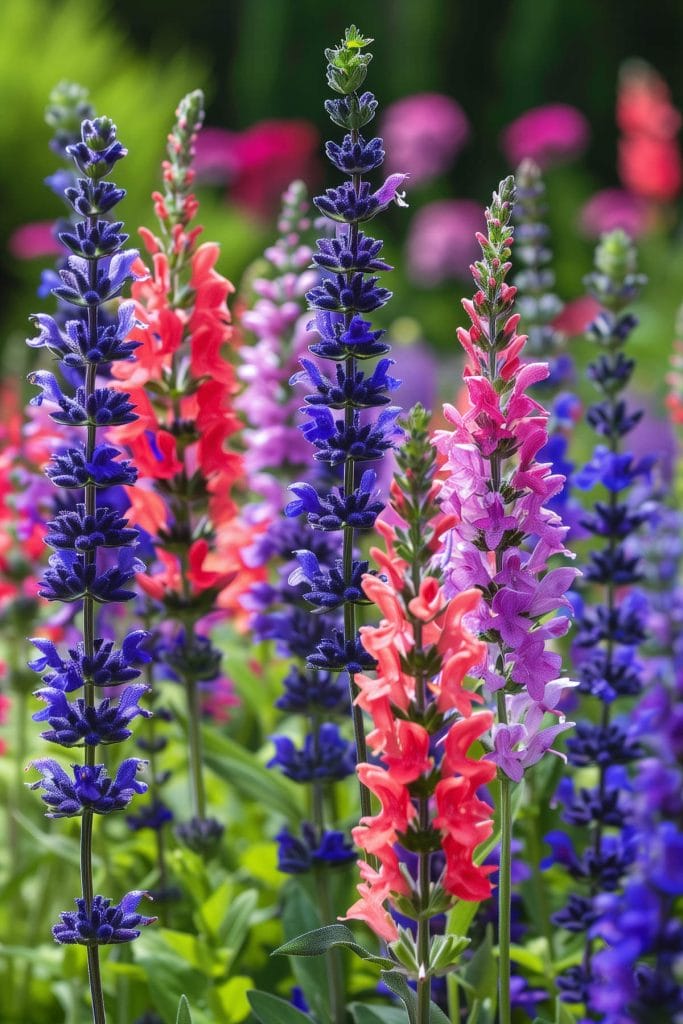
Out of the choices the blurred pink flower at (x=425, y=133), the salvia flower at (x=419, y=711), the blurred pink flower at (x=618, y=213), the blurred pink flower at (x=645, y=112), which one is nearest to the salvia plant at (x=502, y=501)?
the salvia flower at (x=419, y=711)

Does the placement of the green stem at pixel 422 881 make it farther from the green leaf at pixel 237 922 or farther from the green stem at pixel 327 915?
the green leaf at pixel 237 922

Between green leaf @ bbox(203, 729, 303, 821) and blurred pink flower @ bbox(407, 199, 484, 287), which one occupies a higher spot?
blurred pink flower @ bbox(407, 199, 484, 287)

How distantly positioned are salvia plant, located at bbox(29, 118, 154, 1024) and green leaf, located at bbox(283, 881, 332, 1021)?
2.02 feet

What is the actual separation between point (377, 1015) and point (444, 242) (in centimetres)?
899

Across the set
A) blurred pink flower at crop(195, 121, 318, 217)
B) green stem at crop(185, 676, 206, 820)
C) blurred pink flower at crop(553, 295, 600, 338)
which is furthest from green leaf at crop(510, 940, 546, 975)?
blurred pink flower at crop(195, 121, 318, 217)

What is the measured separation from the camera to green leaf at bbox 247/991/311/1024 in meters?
2.00

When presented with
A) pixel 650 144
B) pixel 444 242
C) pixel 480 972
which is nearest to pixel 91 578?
pixel 480 972

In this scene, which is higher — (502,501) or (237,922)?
(502,501)

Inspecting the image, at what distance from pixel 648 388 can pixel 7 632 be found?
5009 millimetres

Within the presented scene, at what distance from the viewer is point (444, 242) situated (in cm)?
1057

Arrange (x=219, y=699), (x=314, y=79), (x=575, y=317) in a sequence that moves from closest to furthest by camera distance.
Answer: (x=219, y=699) < (x=575, y=317) < (x=314, y=79)

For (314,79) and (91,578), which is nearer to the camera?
(91,578)

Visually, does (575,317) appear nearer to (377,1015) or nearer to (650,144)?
(650,144)

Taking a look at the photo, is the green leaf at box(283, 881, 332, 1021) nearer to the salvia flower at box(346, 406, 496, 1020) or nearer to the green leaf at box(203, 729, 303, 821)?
the green leaf at box(203, 729, 303, 821)
